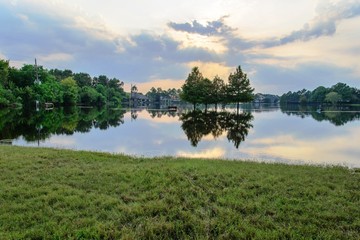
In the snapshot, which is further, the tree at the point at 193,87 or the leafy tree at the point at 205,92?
the tree at the point at 193,87

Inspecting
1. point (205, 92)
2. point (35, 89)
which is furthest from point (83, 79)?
point (205, 92)

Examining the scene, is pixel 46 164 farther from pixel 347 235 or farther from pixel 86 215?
pixel 347 235

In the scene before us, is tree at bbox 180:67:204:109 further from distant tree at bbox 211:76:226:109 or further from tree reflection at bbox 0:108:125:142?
tree reflection at bbox 0:108:125:142

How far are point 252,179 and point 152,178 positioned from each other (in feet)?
8.53

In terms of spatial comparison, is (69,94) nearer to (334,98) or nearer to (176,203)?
(176,203)

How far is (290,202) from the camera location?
5652mm

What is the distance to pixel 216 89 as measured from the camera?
57844 mm

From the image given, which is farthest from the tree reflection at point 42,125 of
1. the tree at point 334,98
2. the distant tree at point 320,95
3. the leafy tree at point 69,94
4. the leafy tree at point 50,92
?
the distant tree at point 320,95

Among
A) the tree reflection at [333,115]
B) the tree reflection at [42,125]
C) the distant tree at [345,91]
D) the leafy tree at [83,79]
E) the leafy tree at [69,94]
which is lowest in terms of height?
the tree reflection at [42,125]

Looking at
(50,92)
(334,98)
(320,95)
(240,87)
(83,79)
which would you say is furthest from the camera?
(320,95)

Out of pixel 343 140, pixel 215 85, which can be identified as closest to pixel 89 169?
pixel 343 140

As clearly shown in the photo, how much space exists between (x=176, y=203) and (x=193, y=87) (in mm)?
54120

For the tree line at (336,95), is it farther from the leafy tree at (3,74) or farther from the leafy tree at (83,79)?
the leafy tree at (3,74)

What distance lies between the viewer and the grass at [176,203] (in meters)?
4.50
